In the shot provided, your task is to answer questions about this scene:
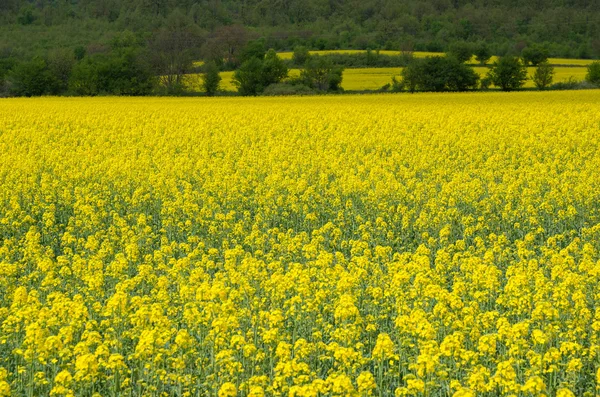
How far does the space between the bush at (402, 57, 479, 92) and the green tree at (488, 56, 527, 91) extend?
1674 millimetres

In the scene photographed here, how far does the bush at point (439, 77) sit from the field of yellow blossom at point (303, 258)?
29937 mm

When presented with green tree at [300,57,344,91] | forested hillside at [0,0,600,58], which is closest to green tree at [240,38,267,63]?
forested hillside at [0,0,600,58]

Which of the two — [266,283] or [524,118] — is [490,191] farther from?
[524,118]

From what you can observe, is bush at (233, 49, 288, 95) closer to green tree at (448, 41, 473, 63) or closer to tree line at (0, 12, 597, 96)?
tree line at (0, 12, 597, 96)

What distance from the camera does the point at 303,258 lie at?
12.2 meters

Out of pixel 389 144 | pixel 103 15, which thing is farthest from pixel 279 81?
pixel 103 15

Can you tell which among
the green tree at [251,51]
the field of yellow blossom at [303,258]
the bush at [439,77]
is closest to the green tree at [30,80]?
the green tree at [251,51]

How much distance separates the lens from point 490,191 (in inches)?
662

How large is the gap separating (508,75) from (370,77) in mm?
14121

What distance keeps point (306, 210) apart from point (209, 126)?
15.8 metres

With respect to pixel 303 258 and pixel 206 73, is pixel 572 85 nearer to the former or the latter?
pixel 206 73

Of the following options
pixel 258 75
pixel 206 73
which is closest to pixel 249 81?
pixel 258 75

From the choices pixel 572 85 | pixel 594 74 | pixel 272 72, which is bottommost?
pixel 572 85

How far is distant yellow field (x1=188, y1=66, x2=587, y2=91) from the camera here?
66312 millimetres
